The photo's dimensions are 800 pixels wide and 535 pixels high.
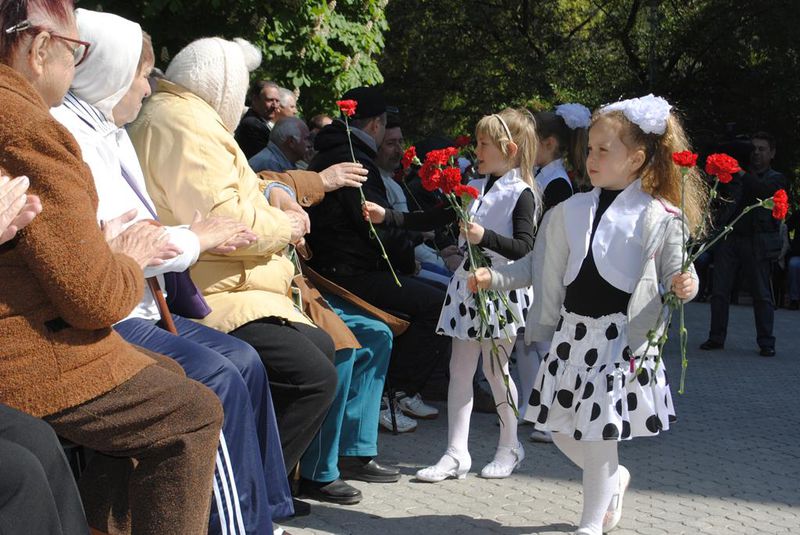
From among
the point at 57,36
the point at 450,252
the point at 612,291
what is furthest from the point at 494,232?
the point at 57,36

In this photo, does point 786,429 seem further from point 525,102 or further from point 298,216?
point 525,102

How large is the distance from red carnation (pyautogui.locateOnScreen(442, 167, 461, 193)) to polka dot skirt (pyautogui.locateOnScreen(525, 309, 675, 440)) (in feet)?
2.56

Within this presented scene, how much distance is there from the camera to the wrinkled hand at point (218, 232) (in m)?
3.48

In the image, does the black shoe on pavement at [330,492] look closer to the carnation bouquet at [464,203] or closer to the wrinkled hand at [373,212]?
the carnation bouquet at [464,203]

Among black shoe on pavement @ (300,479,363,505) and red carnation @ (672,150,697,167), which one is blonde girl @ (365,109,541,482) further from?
red carnation @ (672,150,697,167)

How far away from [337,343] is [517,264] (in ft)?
2.83

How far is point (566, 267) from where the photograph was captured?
14.0 feet

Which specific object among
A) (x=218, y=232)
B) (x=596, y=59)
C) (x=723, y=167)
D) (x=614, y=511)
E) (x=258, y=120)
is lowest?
(x=614, y=511)

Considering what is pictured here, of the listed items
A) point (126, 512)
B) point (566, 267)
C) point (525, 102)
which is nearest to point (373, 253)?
point (566, 267)

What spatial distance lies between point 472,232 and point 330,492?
1328mm

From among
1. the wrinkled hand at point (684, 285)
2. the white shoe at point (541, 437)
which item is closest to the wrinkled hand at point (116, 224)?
the wrinkled hand at point (684, 285)

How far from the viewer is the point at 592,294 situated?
4164 mm

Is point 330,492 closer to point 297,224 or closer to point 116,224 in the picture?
point 297,224

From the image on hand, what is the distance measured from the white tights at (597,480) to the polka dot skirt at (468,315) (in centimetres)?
103
